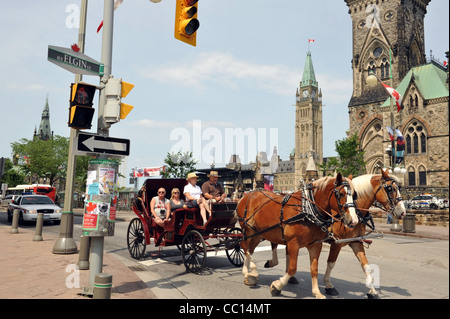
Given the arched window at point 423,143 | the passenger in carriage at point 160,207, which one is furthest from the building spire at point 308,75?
the passenger in carriage at point 160,207

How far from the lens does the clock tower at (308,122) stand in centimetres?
15200

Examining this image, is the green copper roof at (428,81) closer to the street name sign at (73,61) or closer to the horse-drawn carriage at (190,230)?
the horse-drawn carriage at (190,230)

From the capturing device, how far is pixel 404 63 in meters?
58.2

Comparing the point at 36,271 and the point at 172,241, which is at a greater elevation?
the point at 172,241

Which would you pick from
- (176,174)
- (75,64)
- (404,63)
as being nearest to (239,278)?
(75,64)

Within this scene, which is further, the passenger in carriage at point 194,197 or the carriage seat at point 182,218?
the carriage seat at point 182,218

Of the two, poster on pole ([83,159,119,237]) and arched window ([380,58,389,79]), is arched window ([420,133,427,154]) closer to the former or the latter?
arched window ([380,58,389,79])

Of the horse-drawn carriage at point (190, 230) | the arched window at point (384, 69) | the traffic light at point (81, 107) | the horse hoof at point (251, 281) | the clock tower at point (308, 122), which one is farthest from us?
the clock tower at point (308, 122)

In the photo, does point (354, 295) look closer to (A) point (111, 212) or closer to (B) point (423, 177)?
(A) point (111, 212)

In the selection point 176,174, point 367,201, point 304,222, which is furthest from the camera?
point 176,174

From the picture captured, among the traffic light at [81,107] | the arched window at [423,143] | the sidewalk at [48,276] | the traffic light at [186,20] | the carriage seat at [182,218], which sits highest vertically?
the arched window at [423,143]

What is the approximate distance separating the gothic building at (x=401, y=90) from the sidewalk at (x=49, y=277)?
144 feet

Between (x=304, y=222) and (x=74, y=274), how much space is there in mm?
5120

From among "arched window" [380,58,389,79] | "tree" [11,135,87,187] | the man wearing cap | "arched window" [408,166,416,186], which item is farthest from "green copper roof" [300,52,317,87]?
the man wearing cap
